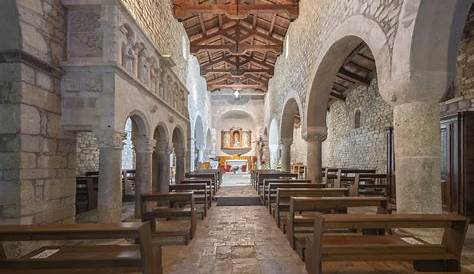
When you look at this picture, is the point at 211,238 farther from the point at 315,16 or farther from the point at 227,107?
the point at 227,107

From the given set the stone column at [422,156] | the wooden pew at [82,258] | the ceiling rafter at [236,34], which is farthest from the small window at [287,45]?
the wooden pew at [82,258]

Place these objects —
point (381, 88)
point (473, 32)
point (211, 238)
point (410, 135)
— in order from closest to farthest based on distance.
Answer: point (410, 135), point (381, 88), point (211, 238), point (473, 32)

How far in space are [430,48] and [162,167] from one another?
22.6ft

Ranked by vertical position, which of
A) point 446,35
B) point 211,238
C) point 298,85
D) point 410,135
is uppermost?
point 298,85

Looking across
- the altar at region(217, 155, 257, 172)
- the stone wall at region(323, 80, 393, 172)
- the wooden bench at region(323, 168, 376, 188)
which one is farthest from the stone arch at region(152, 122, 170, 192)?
the altar at region(217, 155, 257, 172)

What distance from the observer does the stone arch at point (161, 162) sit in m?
9.30

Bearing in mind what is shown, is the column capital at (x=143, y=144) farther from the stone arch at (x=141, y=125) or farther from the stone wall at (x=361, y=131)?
the stone wall at (x=361, y=131)

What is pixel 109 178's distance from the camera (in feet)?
17.5

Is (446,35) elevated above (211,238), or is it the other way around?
(446,35)

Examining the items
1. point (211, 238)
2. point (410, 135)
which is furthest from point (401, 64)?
point (211, 238)

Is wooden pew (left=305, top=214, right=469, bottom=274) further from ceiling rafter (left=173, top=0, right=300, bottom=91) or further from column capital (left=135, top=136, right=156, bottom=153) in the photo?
ceiling rafter (left=173, top=0, right=300, bottom=91)

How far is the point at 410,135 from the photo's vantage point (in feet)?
13.2

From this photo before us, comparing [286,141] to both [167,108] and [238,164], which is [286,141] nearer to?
[167,108]

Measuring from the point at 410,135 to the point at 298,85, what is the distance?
7.66m
